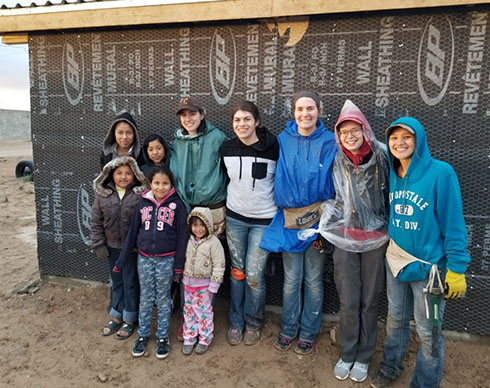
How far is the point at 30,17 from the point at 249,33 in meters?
2.05

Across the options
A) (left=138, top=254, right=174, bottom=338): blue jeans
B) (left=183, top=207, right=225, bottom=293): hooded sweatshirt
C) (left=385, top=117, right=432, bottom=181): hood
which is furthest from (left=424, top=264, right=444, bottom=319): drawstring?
(left=138, top=254, right=174, bottom=338): blue jeans

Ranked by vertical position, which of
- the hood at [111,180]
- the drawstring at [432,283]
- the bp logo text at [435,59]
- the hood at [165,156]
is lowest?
the drawstring at [432,283]

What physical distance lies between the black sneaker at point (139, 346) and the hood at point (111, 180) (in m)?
1.12

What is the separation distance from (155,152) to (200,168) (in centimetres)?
A: 39

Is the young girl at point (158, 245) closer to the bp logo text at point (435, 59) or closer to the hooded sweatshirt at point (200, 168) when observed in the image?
the hooded sweatshirt at point (200, 168)

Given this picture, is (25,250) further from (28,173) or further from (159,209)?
(28,173)

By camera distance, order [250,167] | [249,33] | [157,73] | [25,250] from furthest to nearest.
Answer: [25,250] < [157,73] < [249,33] < [250,167]

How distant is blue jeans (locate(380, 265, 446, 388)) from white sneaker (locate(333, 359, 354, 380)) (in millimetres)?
219

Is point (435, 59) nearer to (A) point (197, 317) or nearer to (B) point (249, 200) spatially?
(B) point (249, 200)

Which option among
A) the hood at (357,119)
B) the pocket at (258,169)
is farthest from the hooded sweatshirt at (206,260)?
the hood at (357,119)

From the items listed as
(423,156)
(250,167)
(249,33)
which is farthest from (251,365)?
(249,33)

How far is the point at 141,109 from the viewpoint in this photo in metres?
3.53

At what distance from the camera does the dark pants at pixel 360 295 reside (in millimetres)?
2381

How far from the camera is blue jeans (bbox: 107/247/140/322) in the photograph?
2986 millimetres
